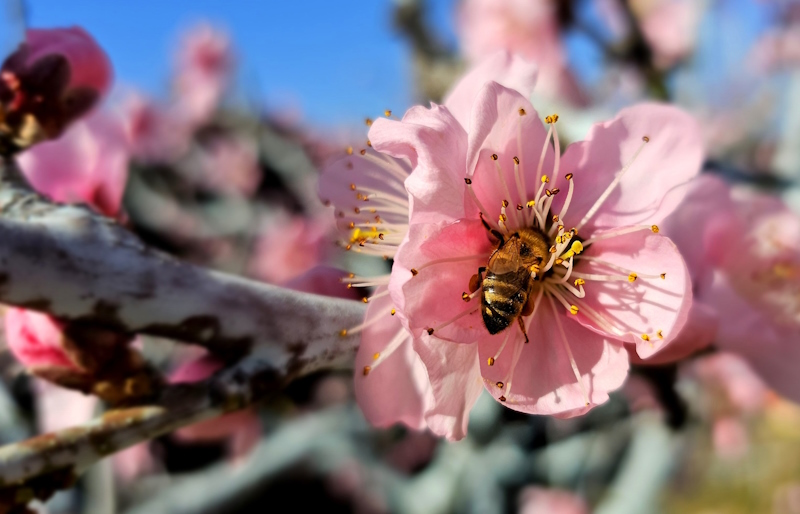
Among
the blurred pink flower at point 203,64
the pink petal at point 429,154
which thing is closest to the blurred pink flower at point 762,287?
the pink petal at point 429,154

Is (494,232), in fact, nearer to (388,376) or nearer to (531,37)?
(388,376)

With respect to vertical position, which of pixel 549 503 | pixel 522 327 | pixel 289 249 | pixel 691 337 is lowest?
pixel 549 503

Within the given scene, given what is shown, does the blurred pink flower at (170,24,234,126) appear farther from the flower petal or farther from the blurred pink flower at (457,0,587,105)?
the flower petal

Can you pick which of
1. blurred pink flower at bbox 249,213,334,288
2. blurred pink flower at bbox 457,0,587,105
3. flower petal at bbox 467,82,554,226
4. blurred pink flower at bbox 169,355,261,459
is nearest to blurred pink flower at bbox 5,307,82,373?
blurred pink flower at bbox 169,355,261,459

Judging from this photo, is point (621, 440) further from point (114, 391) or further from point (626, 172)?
point (114, 391)

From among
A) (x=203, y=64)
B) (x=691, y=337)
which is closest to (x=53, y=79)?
(x=691, y=337)

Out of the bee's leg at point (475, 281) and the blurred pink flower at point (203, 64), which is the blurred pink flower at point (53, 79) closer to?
the bee's leg at point (475, 281)

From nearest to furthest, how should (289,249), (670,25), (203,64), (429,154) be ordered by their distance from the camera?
(429,154) → (289,249) → (670,25) → (203,64)
